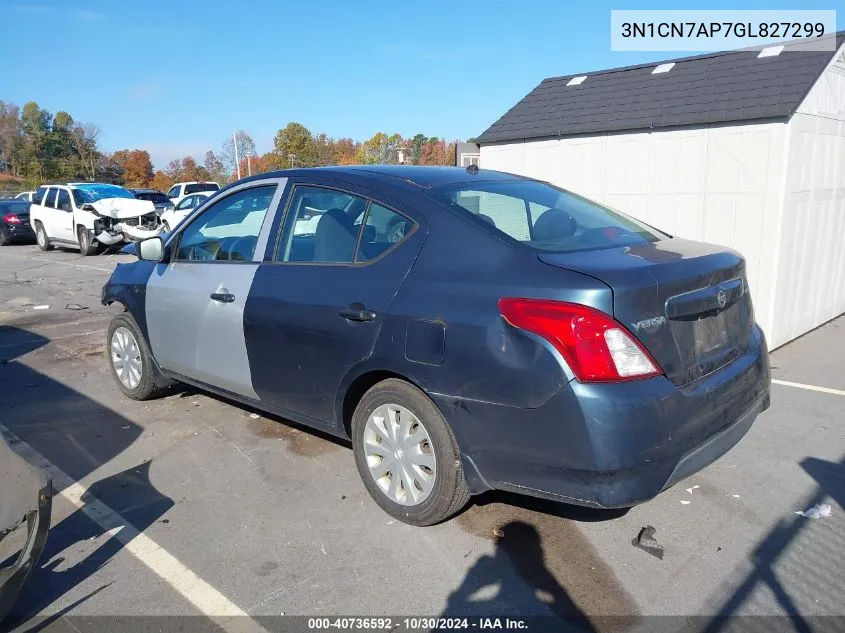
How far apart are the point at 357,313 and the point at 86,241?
1644cm

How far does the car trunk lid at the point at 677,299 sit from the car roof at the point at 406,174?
0.97 meters

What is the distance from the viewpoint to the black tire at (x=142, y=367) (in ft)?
16.7

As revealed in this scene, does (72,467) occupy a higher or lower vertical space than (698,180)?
lower

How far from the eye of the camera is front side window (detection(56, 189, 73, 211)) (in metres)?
18.0

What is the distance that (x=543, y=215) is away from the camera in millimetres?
3625

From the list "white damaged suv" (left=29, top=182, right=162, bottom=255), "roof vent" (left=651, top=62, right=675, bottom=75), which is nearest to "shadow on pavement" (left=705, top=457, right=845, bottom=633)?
"roof vent" (left=651, top=62, right=675, bottom=75)

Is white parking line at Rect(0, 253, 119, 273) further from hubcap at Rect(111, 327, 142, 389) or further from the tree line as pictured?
the tree line

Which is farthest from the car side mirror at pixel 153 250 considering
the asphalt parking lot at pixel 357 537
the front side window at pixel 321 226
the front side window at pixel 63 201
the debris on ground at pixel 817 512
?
the front side window at pixel 63 201

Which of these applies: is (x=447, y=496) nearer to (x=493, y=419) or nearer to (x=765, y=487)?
(x=493, y=419)

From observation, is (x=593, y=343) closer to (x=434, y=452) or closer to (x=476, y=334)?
(x=476, y=334)

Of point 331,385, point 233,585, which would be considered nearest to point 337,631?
point 233,585

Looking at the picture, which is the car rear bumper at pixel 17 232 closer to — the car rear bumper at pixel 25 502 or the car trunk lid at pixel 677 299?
the car rear bumper at pixel 25 502

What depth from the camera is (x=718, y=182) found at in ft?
22.6

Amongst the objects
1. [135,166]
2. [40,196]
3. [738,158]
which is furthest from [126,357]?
[135,166]
